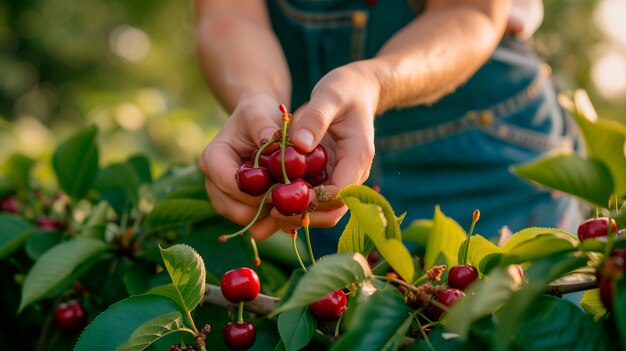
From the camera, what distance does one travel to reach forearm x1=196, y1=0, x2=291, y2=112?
4.74ft

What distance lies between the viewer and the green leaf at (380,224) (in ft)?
2.37

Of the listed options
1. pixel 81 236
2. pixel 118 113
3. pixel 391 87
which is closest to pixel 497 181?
pixel 391 87

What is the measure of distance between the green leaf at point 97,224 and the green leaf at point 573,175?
0.79 metres

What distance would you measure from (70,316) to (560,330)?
33.4 inches

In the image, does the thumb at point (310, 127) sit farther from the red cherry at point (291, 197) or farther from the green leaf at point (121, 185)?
the green leaf at point (121, 185)

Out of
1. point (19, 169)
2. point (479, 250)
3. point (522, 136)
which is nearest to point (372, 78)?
point (479, 250)

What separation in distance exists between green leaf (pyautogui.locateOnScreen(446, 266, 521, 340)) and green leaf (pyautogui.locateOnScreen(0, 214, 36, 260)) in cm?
93

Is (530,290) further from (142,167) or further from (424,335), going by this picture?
(142,167)

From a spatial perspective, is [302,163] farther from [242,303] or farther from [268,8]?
[268,8]

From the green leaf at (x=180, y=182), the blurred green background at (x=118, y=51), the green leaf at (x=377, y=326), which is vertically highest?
the green leaf at (x=377, y=326)

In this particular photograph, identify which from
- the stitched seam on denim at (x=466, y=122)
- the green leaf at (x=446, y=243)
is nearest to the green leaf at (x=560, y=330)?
the green leaf at (x=446, y=243)

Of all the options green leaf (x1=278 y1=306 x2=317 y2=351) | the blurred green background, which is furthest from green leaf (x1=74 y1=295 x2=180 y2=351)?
the blurred green background

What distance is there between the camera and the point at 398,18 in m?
1.74

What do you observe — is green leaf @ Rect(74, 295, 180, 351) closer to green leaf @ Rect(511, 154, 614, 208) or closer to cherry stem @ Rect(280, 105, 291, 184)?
cherry stem @ Rect(280, 105, 291, 184)
